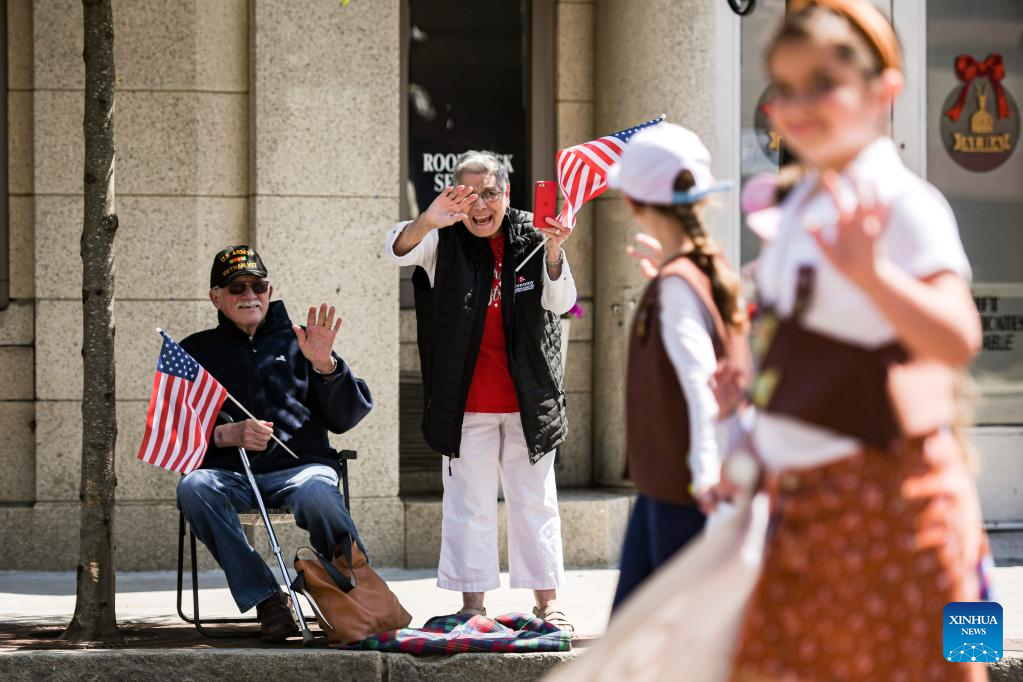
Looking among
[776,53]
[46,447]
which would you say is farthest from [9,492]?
[776,53]

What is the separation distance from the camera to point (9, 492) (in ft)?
28.9

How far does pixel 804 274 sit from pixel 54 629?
15.8 ft

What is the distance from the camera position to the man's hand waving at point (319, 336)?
6785mm

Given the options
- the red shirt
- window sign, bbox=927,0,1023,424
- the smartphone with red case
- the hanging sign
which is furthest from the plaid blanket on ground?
the hanging sign

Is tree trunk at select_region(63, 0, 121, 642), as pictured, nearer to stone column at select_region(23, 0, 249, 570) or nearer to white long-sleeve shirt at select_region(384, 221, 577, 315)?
white long-sleeve shirt at select_region(384, 221, 577, 315)

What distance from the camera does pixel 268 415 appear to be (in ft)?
23.0

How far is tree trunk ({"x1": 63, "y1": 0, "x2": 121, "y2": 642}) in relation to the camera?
653 cm

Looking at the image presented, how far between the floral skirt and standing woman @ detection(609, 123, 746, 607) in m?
0.81

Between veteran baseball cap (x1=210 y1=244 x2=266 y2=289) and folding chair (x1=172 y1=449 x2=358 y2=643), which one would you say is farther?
veteran baseball cap (x1=210 y1=244 x2=266 y2=289)

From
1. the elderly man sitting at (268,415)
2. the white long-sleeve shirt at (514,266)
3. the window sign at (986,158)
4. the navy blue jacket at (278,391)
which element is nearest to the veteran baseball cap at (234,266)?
the elderly man sitting at (268,415)

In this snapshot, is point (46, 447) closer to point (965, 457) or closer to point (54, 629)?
point (54, 629)

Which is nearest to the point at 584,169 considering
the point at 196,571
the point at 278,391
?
the point at 278,391

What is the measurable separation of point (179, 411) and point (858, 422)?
414 centimetres

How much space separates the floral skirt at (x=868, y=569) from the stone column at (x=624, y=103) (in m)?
6.12
